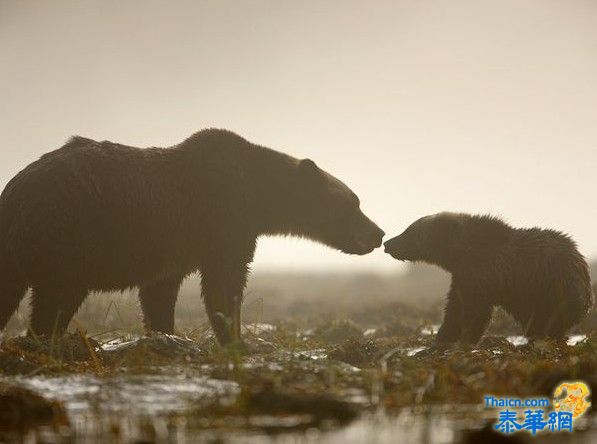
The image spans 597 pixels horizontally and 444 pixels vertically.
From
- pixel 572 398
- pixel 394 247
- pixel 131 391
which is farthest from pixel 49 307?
pixel 394 247

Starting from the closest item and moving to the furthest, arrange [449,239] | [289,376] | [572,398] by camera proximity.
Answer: [572,398], [289,376], [449,239]

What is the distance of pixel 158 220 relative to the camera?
366 inches

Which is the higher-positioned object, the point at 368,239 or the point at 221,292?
the point at 368,239

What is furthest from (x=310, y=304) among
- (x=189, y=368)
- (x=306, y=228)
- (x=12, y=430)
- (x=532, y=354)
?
(x=12, y=430)

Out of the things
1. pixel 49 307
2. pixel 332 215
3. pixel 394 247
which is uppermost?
pixel 332 215

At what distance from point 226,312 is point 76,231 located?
2.33 m

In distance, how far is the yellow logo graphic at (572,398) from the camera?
16.9 ft

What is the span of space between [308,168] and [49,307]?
14.6 ft

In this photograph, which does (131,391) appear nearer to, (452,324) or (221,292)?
(221,292)

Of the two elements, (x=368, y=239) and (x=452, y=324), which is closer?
(x=452, y=324)

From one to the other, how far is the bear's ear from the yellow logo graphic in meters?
6.25

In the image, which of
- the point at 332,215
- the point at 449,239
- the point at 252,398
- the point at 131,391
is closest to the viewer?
the point at 252,398

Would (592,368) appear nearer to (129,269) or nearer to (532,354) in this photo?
(532,354)

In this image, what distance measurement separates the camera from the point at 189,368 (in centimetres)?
702
